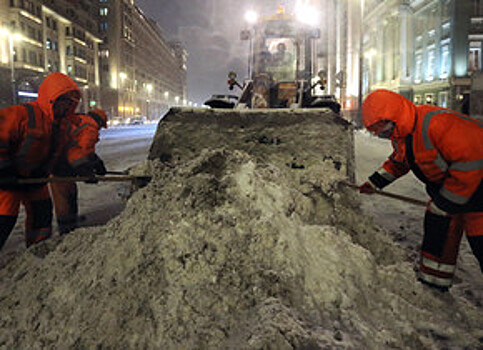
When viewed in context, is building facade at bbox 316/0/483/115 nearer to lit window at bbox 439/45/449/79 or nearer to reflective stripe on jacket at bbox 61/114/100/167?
lit window at bbox 439/45/449/79

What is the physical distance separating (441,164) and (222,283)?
68.0 inches

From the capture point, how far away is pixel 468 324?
87.4 inches

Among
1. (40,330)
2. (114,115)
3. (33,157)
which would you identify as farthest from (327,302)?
(114,115)

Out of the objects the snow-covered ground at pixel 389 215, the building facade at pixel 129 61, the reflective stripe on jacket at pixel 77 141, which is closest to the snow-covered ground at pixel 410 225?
the snow-covered ground at pixel 389 215

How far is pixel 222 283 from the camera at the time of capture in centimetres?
217

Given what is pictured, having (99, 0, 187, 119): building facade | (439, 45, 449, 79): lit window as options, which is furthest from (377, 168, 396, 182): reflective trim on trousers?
(99, 0, 187, 119): building facade

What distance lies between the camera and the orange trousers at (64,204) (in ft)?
11.9

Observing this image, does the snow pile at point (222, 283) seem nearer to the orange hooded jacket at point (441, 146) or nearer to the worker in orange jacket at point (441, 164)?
the worker in orange jacket at point (441, 164)

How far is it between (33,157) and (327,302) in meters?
2.81

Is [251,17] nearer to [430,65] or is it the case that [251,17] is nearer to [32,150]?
[32,150]

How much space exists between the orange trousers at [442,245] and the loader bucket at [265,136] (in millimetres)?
1107

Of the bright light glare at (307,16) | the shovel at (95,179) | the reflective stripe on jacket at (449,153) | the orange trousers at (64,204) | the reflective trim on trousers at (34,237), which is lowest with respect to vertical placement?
the reflective trim on trousers at (34,237)

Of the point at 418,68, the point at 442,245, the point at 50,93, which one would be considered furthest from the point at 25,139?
the point at 418,68

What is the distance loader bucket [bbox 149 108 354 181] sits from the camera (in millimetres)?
3490
